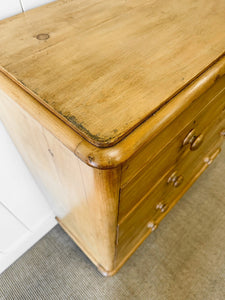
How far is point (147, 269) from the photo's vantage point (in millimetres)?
979

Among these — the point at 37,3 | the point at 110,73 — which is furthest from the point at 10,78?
the point at 37,3

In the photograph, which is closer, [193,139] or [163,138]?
[163,138]

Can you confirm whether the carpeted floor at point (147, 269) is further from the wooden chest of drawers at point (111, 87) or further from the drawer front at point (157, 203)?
the wooden chest of drawers at point (111, 87)

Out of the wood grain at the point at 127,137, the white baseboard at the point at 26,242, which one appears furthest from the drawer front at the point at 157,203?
the white baseboard at the point at 26,242

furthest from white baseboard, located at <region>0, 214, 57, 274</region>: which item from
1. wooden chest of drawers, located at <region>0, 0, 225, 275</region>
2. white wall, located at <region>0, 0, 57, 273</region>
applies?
wooden chest of drawers, located at <region>0, 0, 225, 275</region>

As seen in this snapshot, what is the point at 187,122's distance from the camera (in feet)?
1.66

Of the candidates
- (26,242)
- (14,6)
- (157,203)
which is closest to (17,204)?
(26,242)

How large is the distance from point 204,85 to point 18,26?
449mm

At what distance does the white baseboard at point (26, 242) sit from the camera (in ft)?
3.17

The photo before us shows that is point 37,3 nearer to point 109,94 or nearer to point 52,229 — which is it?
point 109,94

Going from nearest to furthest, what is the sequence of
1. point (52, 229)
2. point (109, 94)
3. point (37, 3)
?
point (109, 94) < point (37, 3) < point (52, 229)

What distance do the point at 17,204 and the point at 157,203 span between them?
54cm

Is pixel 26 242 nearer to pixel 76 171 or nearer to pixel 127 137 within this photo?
pixel 76 171

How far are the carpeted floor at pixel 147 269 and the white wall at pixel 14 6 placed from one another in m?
0.93
